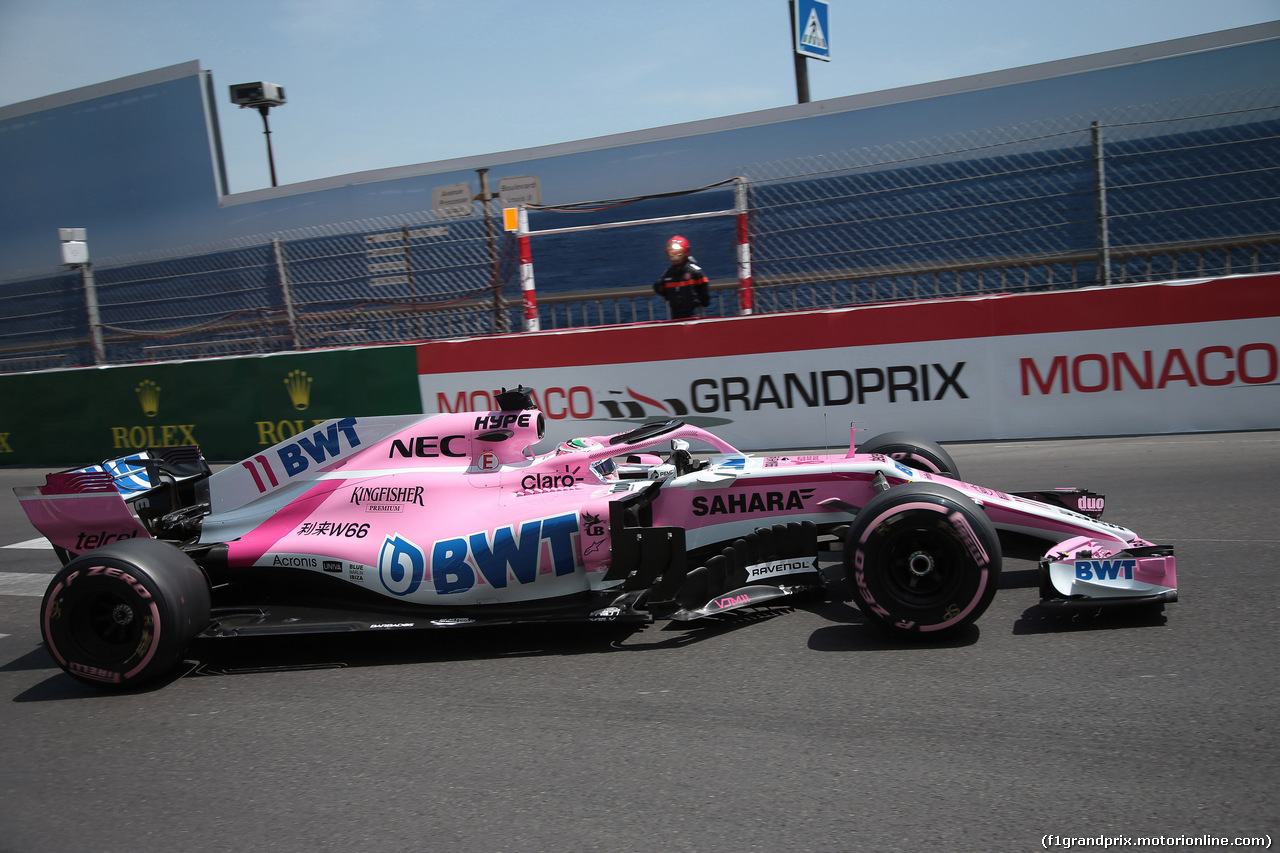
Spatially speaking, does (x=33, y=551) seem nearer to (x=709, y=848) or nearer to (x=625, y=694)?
(x=625, y=694)

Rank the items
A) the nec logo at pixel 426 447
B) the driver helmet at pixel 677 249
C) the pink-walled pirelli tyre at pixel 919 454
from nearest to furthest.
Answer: the nec logo at pixel 426 447
the pink-walled pirelli tyre at pixel 919 454
the driver helmet at pixel 677 249

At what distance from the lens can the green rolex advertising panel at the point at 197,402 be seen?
10414 millimetres

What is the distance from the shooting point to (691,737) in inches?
132

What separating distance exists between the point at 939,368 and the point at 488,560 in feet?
17.9

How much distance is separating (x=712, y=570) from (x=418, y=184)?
23.7m

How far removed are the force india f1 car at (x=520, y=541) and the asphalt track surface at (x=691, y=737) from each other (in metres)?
0.21

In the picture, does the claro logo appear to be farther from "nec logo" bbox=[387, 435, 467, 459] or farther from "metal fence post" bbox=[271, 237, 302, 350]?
"metal fence post" bbox=[271, 237, 302, 350]

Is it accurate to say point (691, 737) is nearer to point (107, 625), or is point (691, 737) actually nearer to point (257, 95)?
point (107, 625)

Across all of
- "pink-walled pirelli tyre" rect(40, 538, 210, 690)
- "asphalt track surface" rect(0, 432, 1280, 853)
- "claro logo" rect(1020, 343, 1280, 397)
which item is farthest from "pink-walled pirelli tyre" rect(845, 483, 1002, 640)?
"claro logo" rect(1020, 343, 1280, 397)

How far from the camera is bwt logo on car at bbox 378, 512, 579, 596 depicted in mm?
4496

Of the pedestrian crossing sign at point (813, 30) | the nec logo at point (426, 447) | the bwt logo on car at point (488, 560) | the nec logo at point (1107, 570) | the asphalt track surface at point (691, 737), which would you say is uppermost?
the pedestrian crossing sign at point (813, 30)

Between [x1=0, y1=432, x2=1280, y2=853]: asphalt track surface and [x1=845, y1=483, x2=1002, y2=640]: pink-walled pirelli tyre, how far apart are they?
0.16 m

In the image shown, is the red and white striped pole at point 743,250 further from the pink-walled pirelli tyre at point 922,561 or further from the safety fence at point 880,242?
the pink-walled pirelli tyre at point 922,561

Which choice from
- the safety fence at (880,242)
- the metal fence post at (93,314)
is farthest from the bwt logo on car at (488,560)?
the metal fence post at (93,314)
